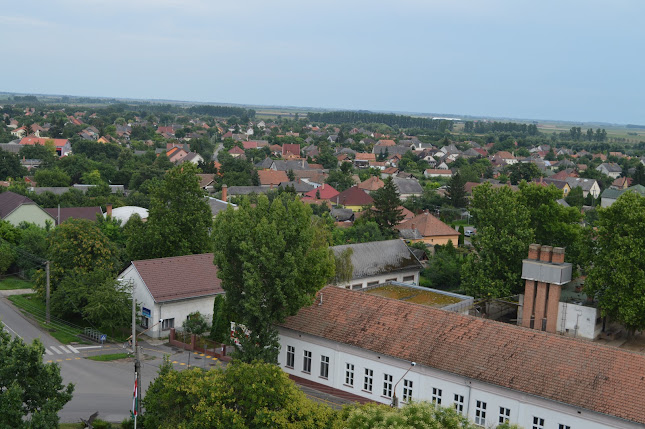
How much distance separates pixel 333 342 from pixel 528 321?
38.0 feet

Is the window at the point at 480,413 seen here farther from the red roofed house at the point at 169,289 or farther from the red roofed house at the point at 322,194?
the red roofed house at the point at 322,194

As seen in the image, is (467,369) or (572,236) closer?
(467,369)

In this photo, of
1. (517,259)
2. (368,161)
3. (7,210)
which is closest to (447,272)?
(517,259)

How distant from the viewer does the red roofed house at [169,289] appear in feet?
126

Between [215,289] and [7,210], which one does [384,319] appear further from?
[7,210]

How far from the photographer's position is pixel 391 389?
92.8 feet

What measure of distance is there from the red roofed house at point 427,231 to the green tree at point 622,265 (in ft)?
91.5

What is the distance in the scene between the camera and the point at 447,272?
51.1 meters

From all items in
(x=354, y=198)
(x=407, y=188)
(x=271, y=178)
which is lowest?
(x=354, y=198)

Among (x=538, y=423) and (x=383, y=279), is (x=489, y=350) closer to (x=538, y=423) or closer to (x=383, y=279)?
(x=538, y=423)

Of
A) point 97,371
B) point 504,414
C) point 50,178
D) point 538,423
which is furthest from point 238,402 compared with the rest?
point 50,178

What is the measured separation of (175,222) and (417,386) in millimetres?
23098

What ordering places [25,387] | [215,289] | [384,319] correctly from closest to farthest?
[25,387], [384,319], [215,289]

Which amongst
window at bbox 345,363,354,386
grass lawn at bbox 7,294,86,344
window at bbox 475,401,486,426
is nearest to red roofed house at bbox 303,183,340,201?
grass lawn at bbox 7,294,86,344
